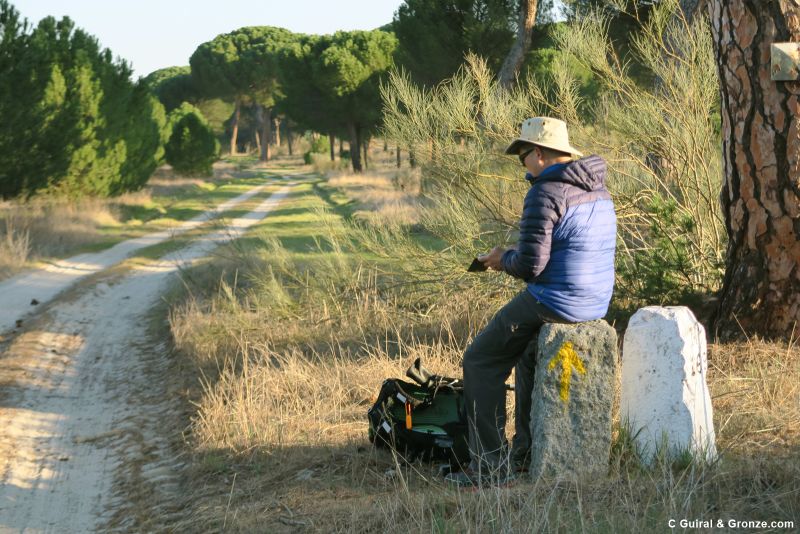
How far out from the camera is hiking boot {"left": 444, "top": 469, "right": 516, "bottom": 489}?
4.20 meters

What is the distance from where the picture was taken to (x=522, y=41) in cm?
1788

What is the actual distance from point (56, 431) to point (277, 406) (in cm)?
183

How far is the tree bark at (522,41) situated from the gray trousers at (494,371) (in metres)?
14.1

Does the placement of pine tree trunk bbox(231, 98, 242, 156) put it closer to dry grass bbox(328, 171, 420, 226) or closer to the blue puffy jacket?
dry grass bbox(328, 171, 420, 226)

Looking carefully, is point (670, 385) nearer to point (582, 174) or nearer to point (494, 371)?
point (494, 371)

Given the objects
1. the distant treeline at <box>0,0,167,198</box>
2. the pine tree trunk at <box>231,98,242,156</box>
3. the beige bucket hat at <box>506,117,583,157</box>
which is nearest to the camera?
the beige bucket hat at <box>506,117,583,157</box>

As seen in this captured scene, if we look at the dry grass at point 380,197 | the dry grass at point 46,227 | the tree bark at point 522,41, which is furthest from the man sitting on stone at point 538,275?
the tree bark at point 522,41

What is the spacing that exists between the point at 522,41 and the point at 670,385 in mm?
14624

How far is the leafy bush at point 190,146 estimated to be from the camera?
1743 inches

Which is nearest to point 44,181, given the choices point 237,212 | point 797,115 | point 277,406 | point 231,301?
point 237,212

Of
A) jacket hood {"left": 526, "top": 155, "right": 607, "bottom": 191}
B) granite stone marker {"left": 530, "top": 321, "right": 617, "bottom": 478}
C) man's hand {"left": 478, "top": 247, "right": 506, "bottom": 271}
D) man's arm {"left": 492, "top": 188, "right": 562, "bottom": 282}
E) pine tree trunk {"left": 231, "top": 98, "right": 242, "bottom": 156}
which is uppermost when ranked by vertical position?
pine tree trunk {"left": 231, "top": 98, "right": 242, "bottom": 156}

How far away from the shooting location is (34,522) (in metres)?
4.97

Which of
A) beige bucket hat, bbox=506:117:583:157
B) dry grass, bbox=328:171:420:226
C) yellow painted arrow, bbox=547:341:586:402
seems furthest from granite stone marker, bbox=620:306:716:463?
dry grass, bbox=328:171:420:226

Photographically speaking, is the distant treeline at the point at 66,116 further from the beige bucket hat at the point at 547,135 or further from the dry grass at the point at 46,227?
the beige bucket hat at the point at 547,135
